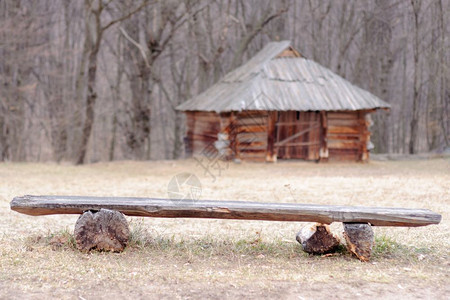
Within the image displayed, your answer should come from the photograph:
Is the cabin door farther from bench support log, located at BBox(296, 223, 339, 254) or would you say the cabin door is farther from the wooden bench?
the wooden bench

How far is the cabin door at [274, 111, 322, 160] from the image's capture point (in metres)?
18.7

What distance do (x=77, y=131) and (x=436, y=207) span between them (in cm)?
1784

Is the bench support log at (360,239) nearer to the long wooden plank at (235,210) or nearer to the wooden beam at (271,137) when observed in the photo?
the long wooden plank at (235,210)

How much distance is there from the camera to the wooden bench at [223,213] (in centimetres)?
557

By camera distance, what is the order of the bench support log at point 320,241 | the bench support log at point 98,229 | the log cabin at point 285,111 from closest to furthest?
the bench support log at point 98,229 < the bench support log at point 320,241 < the log cabin at point 285,111

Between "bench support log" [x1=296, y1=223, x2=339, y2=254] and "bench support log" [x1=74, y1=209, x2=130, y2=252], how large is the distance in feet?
7.14

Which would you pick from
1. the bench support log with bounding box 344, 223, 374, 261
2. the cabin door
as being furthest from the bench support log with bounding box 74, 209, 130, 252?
the cabin door

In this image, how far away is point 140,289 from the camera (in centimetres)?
475

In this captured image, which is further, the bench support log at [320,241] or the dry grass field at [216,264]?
the bench support log at [320,241]

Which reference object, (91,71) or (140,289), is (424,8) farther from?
(140,289)

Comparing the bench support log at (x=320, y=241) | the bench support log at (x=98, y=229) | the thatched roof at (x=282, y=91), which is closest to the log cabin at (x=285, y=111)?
the thatched roof at (x=282, y=91)

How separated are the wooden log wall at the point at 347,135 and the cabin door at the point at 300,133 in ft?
1.66

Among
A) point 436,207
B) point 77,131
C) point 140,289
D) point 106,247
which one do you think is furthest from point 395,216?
point 77,131

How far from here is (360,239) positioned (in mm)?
5668
